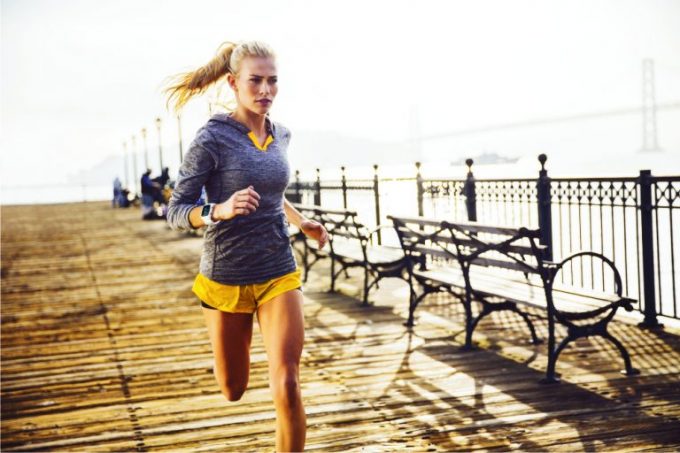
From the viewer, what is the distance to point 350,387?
6.15 metres

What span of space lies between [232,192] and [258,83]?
0.50 metres

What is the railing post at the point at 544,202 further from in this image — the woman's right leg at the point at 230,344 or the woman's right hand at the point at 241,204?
the woman's right hand at the point at 241,204

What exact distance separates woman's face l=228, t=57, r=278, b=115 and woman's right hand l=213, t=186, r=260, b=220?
19.6 inches

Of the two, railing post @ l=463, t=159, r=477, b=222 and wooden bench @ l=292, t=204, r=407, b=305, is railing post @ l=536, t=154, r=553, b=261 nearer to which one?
wooden bench @ l=292, t=204, r=407, b=305

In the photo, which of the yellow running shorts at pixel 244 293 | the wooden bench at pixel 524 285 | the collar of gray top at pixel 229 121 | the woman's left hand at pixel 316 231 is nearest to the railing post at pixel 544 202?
the wooden bench at pixel 524 285

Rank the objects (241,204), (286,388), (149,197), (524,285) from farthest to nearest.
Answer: (149,197) → (524,285) → (286,388) → (241,204)

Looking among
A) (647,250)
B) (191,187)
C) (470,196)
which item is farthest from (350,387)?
(470,196)

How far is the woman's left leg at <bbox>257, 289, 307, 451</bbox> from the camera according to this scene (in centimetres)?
355

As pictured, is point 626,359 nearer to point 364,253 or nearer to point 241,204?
point 241,204

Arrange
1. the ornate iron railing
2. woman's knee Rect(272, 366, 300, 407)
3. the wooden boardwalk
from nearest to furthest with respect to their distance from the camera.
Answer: woman's knee Rect(272, 366, 300, 407) < the wooden boardwalk < the ornate iron railing

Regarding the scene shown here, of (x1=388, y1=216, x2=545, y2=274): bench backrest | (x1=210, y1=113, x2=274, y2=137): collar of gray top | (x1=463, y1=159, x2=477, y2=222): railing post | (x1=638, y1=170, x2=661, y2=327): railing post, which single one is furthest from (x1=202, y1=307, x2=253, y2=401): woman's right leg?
(x1=463, y1=159, x2=477, y2=222): railing post

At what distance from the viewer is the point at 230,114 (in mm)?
3928

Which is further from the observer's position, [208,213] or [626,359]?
[626,359]

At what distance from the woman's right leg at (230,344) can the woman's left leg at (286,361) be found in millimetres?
132
